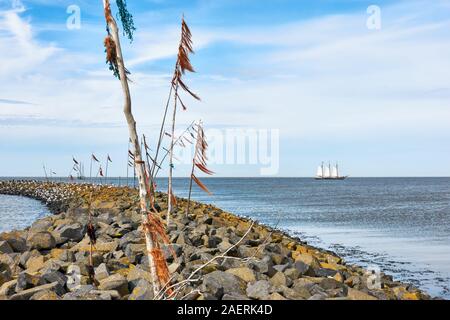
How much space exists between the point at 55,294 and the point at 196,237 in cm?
498

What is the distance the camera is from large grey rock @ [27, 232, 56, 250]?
12445 mm

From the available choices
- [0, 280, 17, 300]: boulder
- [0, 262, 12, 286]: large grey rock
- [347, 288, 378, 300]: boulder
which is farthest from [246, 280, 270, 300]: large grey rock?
[0, 262, 12, 286]: large grey rock

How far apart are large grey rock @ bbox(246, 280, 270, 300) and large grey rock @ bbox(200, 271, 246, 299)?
191mm

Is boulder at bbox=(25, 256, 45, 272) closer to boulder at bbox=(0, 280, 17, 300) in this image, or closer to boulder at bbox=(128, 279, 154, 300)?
boulder at bbox=(0, 280, 17, 300)

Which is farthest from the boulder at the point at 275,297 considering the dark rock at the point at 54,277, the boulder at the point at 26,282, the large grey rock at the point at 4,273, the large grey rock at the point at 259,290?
the large grey rock at the point at 4,273

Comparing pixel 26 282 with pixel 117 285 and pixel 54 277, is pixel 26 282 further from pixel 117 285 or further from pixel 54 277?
pixel 117 285

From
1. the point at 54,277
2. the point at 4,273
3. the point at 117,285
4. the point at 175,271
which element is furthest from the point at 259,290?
the point at 4,273

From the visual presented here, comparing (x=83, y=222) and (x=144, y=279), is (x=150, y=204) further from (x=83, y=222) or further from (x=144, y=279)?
(x=83, y=222)

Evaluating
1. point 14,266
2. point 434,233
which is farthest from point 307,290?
point 434,233

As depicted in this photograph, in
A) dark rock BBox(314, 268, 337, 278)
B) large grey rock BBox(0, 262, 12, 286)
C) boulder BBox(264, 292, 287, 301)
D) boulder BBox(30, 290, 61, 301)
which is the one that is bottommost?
dark rock BBox(314, 268, 337, 278)

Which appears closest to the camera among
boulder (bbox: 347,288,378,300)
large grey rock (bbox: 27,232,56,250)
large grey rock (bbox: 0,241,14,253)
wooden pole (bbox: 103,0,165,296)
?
wooden pole (bbox: 103,0,165,296)

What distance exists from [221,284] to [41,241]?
6173mm

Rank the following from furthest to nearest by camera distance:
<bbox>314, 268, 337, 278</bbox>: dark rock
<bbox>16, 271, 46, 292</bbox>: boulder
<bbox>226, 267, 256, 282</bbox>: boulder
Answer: <bbox>314, 268, 337, 278</bbox>: dark rock → <bbox>226, 267, 256, 282</bbox>: boulder → <bbox>16, 271, 46, 292</bbox>: boulder

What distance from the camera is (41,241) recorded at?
41.0ft
